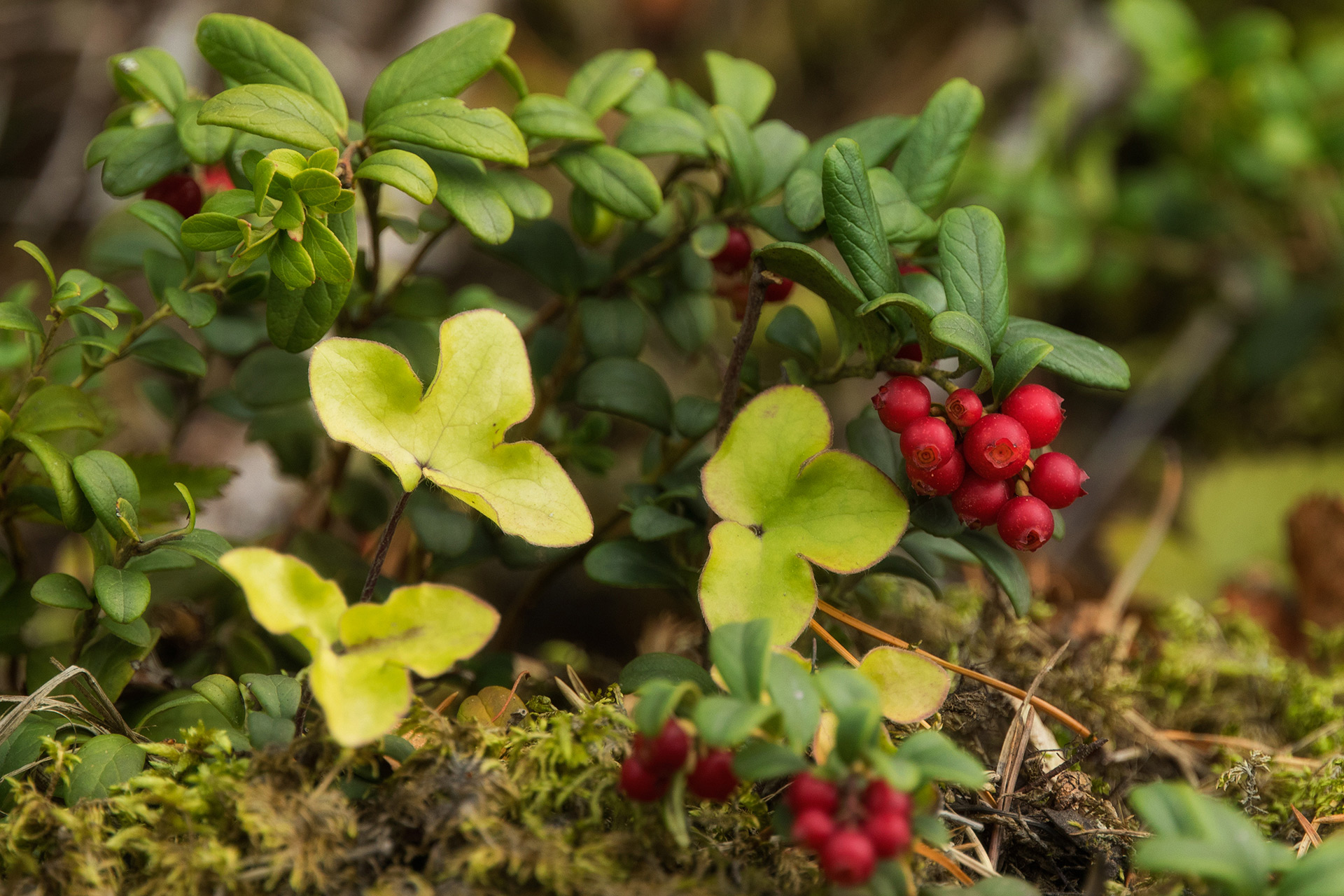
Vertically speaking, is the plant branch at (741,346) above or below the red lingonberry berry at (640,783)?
above

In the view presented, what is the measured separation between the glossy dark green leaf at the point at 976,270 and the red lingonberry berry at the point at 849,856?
48 centimetres

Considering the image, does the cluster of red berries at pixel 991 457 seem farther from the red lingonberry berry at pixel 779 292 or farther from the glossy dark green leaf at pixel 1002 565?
the red lingonberry berry at pixel 779 292

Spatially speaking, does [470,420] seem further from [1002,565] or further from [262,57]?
[1002,565]

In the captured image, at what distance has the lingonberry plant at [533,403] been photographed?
2.56 feet

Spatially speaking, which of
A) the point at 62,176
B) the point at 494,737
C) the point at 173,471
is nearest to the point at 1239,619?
the point at 494,737

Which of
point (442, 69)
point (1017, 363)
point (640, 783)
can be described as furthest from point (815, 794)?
point (442, 69)

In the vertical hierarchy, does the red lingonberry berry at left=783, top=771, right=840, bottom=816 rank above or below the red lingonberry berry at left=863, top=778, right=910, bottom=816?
below

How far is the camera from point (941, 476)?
Result: 34.9 inches

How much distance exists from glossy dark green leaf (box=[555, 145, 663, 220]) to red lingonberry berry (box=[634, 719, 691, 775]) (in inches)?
22.3

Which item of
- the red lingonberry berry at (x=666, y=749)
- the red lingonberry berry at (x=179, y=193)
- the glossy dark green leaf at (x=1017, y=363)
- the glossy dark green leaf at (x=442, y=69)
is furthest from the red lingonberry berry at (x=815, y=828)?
the red lingonberry berry at (x=179, y=193)

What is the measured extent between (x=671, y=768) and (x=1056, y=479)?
43cm

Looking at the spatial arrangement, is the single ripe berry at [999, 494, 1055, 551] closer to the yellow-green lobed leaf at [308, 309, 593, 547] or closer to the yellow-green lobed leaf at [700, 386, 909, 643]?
the yellow-green lobed leaf at [700, 386, 909, 643]

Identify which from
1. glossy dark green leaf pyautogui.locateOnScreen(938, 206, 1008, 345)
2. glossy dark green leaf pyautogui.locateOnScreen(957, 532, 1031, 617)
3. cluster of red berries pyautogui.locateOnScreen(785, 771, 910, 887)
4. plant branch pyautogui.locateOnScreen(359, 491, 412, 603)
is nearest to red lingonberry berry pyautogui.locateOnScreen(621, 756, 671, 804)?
cluster of red berries pyautogui.locateOnScreen(785, 771, 910, 887)

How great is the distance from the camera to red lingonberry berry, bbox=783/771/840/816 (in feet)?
2.31
